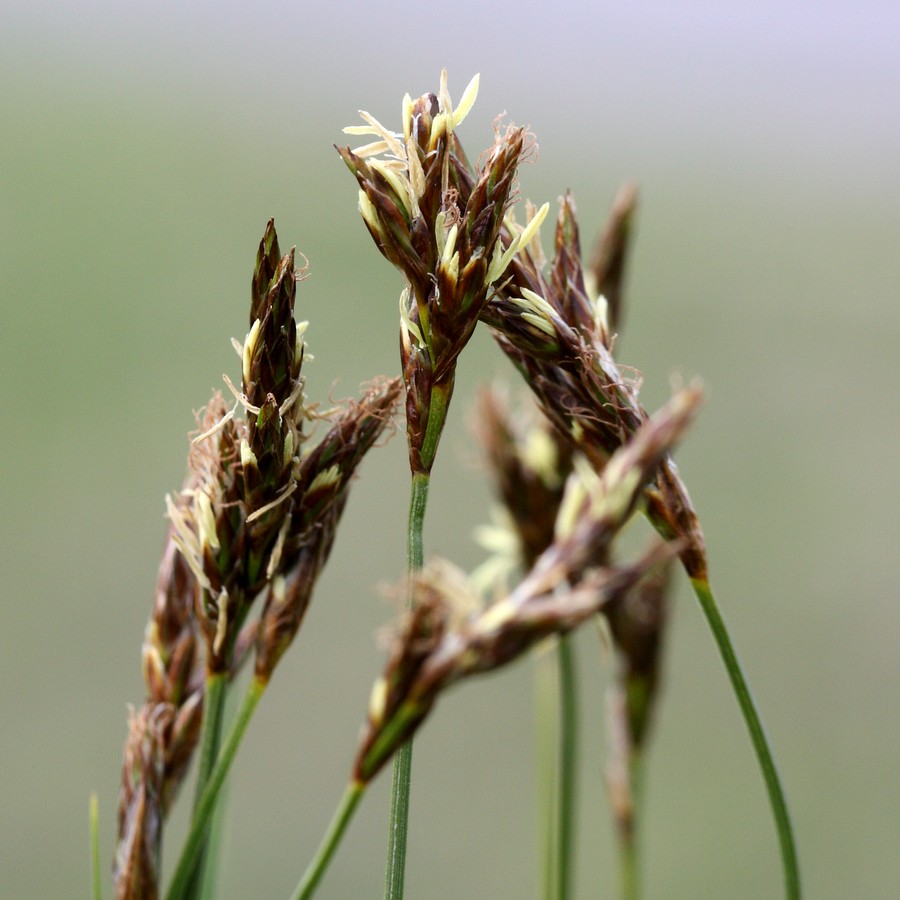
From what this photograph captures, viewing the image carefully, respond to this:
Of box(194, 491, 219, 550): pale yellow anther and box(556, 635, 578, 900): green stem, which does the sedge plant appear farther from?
box(556, 635, 578, 900): green stem

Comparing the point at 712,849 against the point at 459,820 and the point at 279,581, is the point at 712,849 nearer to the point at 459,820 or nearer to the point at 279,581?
the point at 459,820

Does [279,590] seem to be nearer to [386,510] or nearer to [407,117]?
[407,117]

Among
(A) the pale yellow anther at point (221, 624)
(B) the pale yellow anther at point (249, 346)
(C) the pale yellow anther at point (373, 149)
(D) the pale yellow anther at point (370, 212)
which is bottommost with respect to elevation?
(A) the pale yellow anther at point (221, 624)

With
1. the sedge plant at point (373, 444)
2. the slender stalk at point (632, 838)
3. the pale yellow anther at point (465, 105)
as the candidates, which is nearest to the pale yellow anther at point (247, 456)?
the sedge plant at point (373, 444)

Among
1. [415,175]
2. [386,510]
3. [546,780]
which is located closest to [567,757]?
[546,780]

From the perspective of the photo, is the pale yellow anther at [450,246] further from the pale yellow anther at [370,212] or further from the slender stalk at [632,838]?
the slender stalk at [632,838]

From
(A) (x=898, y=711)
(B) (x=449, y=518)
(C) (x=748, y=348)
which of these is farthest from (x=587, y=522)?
(C) (x=748, y=348)
